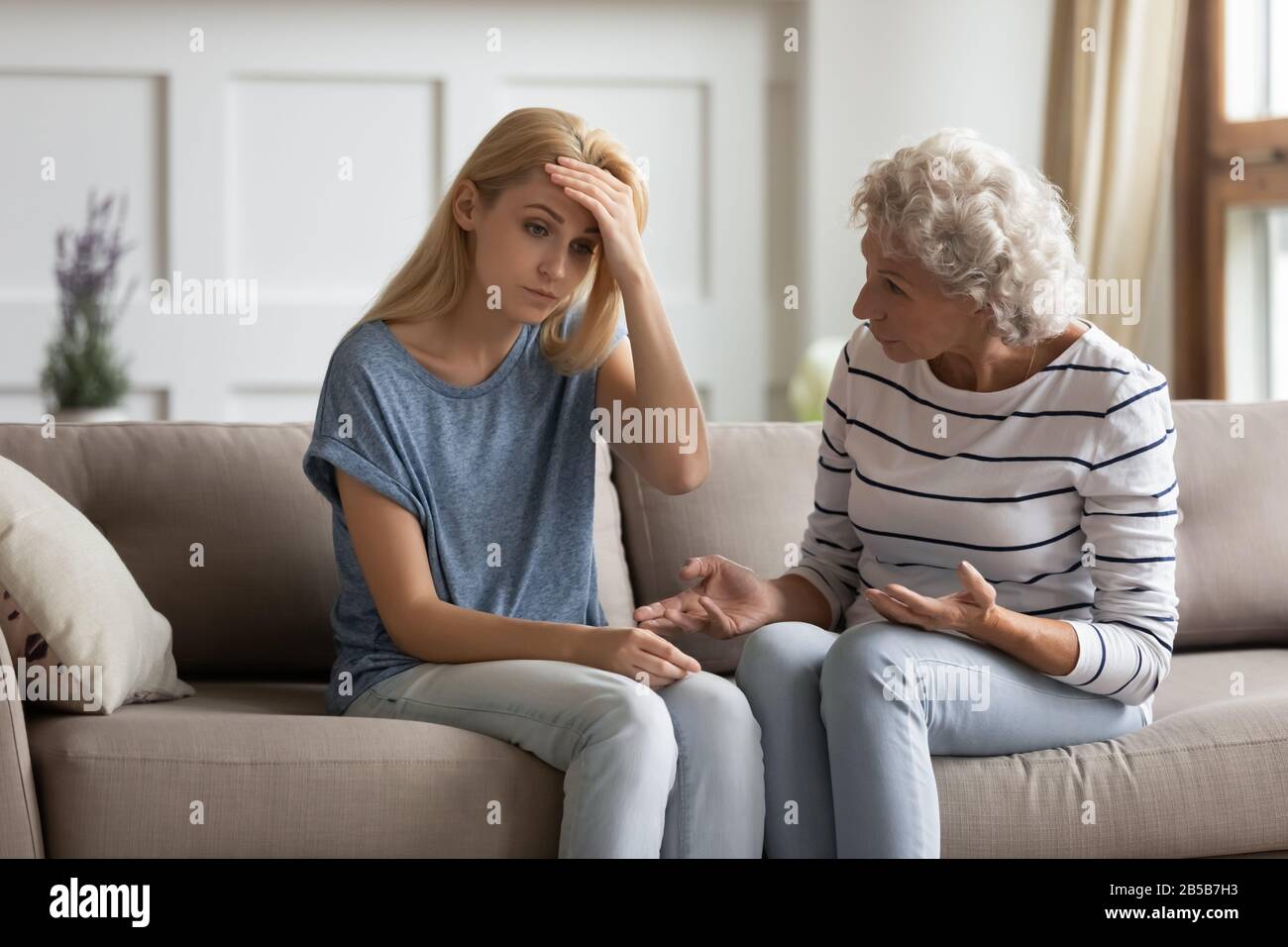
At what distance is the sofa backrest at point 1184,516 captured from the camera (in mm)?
2012

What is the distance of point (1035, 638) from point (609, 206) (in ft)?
2.18

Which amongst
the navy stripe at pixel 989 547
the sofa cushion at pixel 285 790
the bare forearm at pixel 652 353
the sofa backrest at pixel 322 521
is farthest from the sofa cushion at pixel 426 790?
the bare forearm at pixel 652 353

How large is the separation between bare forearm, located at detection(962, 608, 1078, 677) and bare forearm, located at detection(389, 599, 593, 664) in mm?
434

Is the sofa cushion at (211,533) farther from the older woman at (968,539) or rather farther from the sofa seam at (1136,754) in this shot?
the sofa seam at (1136,754)

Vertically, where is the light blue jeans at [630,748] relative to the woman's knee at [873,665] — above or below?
below

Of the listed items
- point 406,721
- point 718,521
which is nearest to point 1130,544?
point 718,521

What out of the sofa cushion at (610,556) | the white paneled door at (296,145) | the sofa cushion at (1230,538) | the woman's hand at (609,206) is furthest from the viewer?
the white paneled door at (296,145)

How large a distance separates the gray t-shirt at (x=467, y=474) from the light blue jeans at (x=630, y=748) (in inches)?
6.7

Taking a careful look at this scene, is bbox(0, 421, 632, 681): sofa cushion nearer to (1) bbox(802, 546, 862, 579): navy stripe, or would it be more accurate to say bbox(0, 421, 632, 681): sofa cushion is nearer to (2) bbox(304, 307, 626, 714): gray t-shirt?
(2) bbox(304, 307, 626, 714): gray t-shirt

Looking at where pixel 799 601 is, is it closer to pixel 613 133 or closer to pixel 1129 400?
pixel 1129 400

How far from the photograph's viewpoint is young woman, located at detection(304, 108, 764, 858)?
138 cm

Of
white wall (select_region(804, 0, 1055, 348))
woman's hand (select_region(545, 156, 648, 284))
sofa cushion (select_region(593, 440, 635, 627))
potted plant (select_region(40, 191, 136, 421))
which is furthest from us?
white wall (select_region(804, 0, 1055, 348))

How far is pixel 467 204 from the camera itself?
1.64 meters

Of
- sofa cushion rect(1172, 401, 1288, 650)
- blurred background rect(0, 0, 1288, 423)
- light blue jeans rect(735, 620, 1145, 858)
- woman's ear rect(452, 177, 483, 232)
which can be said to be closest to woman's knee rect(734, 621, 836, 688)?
light blue jeans rect(735, 620, 1145, 858)
